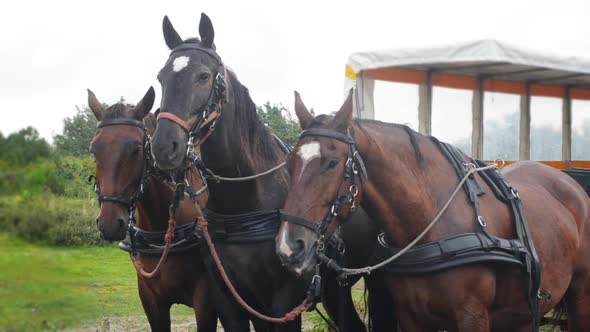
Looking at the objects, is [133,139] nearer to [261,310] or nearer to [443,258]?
[261,310]

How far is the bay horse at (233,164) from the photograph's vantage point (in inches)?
124

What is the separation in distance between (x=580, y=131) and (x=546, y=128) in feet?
1.66

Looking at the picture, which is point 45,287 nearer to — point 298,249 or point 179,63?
point 298,249

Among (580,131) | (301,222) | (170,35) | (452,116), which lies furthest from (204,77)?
(580,131)

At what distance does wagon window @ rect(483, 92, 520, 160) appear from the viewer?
20.6 ft

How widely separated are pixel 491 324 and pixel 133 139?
2322 mm

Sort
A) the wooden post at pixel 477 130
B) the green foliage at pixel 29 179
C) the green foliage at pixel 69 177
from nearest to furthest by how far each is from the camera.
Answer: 1. the green foliage at pixel 29 179
2. the green foliage at pixel 69 177
3. the wooden post at pixel 477 130

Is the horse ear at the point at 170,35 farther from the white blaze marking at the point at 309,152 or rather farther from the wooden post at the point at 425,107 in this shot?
the wooden post at the point at 425,107

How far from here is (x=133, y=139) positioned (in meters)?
3.69

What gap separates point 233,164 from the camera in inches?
134

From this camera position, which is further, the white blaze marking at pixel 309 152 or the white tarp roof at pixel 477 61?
the white tarp roof at pixel 477 61

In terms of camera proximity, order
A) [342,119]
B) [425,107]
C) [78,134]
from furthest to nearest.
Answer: [425,107] < [78,134] < [342,119]

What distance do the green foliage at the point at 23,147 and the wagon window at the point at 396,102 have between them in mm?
3983

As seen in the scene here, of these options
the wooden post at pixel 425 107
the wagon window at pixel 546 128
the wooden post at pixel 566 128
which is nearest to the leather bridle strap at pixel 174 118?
the wooden post at pixel 425 107
